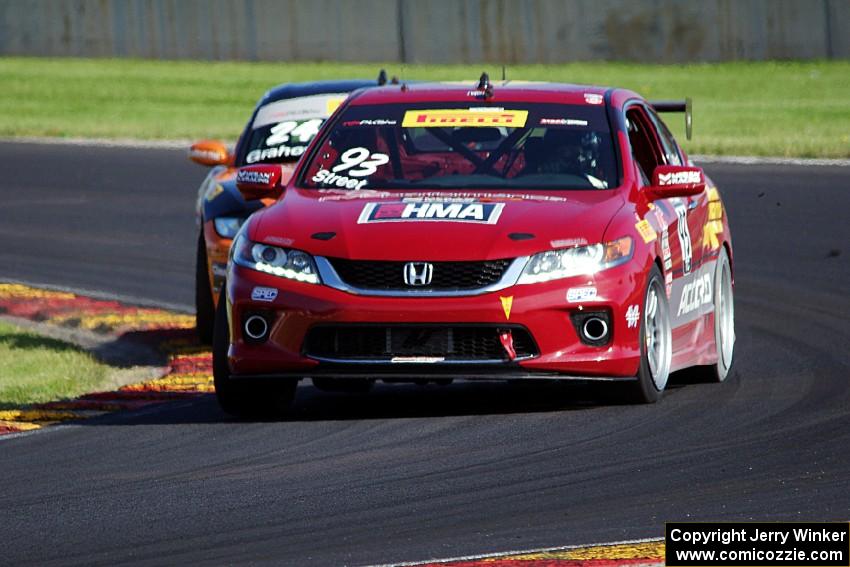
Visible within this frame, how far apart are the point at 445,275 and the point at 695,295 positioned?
187cm

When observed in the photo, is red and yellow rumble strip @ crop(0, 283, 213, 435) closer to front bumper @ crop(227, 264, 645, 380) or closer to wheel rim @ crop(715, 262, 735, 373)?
front bumper @ crop(227, 264, 645, 380)

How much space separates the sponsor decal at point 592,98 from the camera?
32.5 feet

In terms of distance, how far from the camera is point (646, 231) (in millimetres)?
9039

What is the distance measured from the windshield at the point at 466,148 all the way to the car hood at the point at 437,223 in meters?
0.22

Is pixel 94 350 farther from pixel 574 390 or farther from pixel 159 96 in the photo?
pixel 159 96

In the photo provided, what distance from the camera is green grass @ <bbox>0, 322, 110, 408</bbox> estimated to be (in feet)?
35.2

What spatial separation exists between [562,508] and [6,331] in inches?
286

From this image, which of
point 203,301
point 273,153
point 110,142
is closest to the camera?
point 203,301

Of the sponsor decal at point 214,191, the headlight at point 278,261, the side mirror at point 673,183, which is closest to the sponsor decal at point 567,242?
the side mirror at point 673,183

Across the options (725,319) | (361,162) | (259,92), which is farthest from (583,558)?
(259,92)

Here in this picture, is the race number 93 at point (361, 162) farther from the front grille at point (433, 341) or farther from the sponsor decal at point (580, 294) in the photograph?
the sponsor decal at point (580, 294)

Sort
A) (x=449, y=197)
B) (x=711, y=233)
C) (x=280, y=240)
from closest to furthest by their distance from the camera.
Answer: (x=280, y=240) → (x=449, y=197) → (x=711, y=233)

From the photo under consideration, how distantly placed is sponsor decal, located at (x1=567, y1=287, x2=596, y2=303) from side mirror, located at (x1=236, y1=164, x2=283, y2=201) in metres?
1.75

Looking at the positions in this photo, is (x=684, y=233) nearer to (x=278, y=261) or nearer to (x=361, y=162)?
(x=361, y=162)
